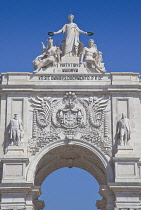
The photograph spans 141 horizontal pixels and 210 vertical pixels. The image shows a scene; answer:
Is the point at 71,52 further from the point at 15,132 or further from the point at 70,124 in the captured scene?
the point at 15,132

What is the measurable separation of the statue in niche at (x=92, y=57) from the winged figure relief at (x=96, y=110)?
1771 millimetres

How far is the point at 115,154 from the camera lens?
30281 mm

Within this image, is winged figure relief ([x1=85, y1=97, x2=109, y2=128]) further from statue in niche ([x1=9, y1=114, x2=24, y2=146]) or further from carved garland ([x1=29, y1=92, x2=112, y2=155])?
statue in niche ([x1=9, y1=114, x2=24, y2=146])

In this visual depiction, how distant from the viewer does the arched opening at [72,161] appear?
30.6m

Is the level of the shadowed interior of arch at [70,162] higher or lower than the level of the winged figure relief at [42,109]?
lower

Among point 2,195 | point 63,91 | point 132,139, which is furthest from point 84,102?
point 2,195

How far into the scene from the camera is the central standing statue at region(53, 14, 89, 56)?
1312 inches

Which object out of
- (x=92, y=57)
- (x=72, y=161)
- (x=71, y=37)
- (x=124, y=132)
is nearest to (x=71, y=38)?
(x=71, y=37)

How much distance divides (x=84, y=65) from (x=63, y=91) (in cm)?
206

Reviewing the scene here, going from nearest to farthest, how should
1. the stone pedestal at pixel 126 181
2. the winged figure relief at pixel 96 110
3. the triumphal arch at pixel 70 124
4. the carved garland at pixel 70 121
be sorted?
the stone pedestal at pixel 126 181 < the triumphal arch at pixel 70 124 < the carved garland at pixel 70 121 < the winged figure relief at pixel 96 110

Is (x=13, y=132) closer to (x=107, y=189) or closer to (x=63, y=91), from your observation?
(x=63, y=91)

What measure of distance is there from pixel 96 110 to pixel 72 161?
4064mm

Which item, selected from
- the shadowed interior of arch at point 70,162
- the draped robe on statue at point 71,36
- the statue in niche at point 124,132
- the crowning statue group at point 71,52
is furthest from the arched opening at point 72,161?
the draped robe on statue at point 71,36

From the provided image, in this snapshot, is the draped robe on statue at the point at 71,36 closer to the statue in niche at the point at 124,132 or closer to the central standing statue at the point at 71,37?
the central standing statue at the point at 71,37
